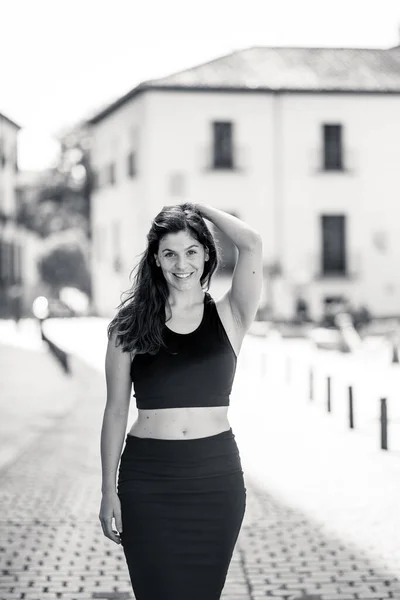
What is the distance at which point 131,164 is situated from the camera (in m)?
39.5

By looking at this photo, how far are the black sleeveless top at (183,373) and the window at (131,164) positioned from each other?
3599 centimetres

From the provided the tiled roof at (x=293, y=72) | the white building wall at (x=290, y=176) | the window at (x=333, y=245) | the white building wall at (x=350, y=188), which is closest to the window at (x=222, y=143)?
the white building wall at (x=290, y=176)

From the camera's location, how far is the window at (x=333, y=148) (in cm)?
3869

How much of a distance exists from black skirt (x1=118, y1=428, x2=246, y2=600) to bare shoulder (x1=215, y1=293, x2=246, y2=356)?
1.19 feet

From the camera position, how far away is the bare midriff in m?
3.55

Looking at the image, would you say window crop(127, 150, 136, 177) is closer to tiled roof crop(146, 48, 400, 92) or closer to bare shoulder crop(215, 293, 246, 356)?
tiled roof crop(146, 48, 400, 92)

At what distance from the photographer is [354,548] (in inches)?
260

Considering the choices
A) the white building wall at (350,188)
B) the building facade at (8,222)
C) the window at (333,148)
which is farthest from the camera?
the building facade at (8,222)

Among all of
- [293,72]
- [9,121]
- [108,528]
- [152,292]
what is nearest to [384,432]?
[152,292]

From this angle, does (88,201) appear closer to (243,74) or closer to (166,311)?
(243,74)

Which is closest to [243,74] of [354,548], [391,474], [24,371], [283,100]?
[283,100]

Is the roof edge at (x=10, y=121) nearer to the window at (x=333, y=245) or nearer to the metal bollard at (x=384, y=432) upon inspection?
the window at (x=333, y=245)

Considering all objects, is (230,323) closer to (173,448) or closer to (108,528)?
(173,448)

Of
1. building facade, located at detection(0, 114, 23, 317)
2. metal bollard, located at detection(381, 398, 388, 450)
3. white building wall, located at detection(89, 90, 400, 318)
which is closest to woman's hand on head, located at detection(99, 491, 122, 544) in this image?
metal bollard, located at detection(381, 398, 388, 450)
